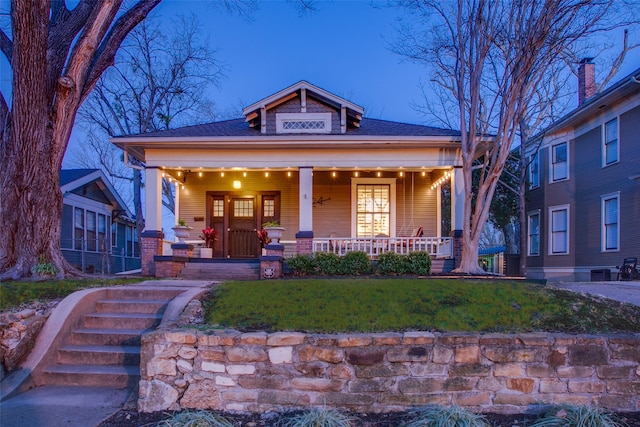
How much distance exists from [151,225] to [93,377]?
256 inches

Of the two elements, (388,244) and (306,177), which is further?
(388,244)

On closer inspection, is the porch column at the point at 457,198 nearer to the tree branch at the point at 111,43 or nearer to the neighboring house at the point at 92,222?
the tree branch at the point at 111,43

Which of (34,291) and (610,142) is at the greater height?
(610,142)

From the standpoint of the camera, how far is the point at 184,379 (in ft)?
13.2

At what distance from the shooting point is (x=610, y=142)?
13883 millimetres

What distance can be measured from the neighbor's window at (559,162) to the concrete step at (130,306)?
15.7 m

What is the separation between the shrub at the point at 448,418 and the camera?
354 centimetres

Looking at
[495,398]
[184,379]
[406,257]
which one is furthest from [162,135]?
[495,398]

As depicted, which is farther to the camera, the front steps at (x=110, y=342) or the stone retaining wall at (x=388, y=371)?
the front steps at (x=110, y=342)

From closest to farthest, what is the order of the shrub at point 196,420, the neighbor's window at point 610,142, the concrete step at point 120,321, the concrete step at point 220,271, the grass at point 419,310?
the shrub at point 196,420
the grass at point 419,310
the concrete step at point 120,321
the concrete step at point 220,271
the neighbor's window at point 610,142

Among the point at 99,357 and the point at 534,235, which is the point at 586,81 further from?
the point at 99,357

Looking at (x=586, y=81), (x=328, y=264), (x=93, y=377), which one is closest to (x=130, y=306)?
(x=93, y=377)

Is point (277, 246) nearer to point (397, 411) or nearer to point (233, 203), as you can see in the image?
point (233, 203)

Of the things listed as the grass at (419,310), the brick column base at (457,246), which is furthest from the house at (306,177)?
the grass at (419,310)
